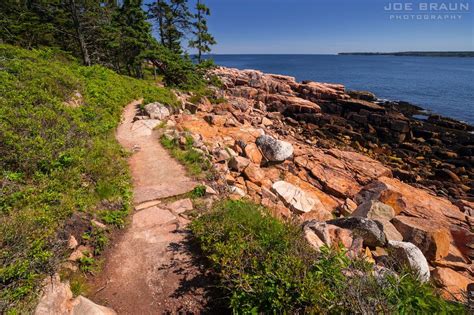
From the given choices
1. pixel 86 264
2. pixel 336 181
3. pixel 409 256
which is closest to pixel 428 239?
pixel 409 256

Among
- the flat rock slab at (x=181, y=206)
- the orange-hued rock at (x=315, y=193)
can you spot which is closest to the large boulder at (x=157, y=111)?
the orange-hued rock at (x=315, y=193)

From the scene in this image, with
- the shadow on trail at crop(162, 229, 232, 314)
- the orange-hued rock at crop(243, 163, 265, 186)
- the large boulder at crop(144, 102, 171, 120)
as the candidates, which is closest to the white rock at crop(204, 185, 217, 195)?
the shadow on trail at crop(162, 229, 232, 314)

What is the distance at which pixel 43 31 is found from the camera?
1964 centimetres

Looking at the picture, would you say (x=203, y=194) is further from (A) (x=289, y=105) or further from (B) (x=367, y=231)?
(A) (x=289, y=105)

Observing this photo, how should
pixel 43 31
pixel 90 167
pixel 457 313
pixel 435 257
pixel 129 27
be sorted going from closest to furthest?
1. pixel 457 313
2. pixel 90 167
3. pixel 435 257
4. pixel 43 31
5. pixel 129 27

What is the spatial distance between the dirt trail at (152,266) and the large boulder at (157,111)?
746cm

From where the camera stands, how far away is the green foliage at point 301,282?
2.83m

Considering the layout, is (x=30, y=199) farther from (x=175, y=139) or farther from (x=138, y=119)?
(x=138, y=119)

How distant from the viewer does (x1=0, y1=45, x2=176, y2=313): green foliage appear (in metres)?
3.59

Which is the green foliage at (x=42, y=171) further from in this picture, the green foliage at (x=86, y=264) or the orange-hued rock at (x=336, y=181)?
the orange-hued rock at (x=336, y=181)

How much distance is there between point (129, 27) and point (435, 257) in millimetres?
26317

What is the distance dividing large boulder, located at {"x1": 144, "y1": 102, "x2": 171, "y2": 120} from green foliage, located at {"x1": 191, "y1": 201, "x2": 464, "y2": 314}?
11109 millimetres

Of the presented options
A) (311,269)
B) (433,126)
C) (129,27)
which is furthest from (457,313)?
(433,126)

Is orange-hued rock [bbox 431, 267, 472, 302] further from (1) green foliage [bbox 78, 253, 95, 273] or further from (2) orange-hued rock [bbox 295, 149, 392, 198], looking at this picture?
(1) green foliage [bbox 78, 253, 95, 273]
